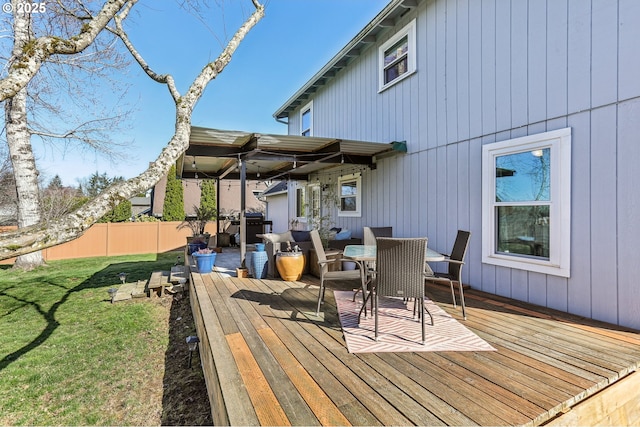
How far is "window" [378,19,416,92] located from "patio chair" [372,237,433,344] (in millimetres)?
4467

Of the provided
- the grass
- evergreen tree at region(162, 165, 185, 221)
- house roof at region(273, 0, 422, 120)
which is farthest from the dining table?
evergreen tree at region(162, 165, 185, 221)

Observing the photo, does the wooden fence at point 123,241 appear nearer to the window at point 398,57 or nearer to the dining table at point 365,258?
the window at point 398,57

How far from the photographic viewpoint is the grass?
2961mm

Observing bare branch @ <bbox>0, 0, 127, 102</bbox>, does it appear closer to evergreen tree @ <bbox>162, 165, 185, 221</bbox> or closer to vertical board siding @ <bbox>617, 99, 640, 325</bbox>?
vertical board siding @ <bbox>617, 99, 640, 325</bbox>

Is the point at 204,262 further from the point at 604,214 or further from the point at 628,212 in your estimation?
the point at 628,212

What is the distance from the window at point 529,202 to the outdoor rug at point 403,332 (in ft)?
4.70

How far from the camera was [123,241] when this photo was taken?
1356cm

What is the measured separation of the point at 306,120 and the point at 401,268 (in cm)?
906

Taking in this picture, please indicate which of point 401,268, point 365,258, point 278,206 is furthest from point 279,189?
point 401,268

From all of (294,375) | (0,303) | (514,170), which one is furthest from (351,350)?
(0,303)

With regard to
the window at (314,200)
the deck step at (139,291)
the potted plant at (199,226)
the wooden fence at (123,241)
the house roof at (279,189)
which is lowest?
the deck step at (139,291)

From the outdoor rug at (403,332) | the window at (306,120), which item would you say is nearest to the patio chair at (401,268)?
the outdoor rug at (403,332)

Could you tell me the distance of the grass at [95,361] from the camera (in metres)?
2.96

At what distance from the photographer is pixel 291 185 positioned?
492 inches
